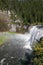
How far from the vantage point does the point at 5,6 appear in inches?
2557

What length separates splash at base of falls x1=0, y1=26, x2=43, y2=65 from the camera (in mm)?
31297

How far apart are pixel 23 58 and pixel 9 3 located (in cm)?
4000

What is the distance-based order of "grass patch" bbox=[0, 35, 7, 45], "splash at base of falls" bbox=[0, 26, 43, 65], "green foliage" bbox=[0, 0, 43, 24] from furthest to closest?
1. "green foliage" bbox=[0, 0, 43, 24]
2. "grass patch" bbox=[0, 35, 7, 45]
3. "splash at base of falls" bbox=[0, 26, 43, 65]

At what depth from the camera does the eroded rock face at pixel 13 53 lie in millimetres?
31003

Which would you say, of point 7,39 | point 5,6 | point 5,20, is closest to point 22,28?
point 5,20

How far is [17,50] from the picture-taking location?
37406 mm

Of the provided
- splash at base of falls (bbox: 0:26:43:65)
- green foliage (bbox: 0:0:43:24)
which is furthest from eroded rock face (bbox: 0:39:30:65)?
green foliage (bbox: 0:0:43:24)

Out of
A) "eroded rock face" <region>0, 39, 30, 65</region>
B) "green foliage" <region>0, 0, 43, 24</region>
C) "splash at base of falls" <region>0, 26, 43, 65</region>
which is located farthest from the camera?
"green foliage" <region>0, 0, 43, 24</region>

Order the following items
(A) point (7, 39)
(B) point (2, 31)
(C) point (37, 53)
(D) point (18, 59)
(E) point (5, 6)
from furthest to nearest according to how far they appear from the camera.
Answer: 1. (E) point (5, 6)
2. (B) point (2, 31)
3. (A) point (7, 39)
4. (D) point (18, 59)
5. (C) point (37, 53)

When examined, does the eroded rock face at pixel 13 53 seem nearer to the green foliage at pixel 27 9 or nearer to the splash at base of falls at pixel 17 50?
the splash at base of falls at pixel 17 50

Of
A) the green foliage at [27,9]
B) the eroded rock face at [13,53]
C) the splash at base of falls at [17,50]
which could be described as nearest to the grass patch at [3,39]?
the splash at base of falls at [17,50]

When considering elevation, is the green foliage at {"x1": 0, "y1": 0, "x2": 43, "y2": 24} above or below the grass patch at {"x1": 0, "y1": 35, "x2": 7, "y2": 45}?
above

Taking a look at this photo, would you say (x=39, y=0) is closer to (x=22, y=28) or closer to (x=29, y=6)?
(x=29, y=6)

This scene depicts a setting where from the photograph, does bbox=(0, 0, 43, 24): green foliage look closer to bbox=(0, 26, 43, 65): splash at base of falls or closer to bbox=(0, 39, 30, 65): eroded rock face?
bbox=(0, 26, 43, 65): splash at base of falls
